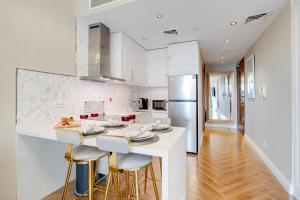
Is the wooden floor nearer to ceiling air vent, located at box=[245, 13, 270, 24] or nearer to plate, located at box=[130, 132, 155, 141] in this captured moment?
plate, located at box=[130, 132, 155, 141]

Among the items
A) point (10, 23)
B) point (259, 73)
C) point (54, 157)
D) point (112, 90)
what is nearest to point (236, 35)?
point (259, 73)

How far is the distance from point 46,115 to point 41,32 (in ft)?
3.51

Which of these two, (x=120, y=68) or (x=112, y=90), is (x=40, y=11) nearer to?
(x=120, y=68)

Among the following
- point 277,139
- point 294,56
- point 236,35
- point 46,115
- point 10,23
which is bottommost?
point 277,139

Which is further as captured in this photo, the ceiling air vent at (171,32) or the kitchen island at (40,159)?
the ceiling air vent at (171,32)

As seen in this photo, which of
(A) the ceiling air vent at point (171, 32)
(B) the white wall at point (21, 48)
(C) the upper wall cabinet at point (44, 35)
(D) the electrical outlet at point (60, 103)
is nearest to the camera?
(B) the white wall at point (21, 48)

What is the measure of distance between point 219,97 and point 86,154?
7.00 meters

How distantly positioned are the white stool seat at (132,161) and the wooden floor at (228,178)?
823mm

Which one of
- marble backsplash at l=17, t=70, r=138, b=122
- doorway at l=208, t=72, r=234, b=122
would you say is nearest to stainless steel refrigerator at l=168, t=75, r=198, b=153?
marble backsplash at l=17, t=70, r=138, b=122

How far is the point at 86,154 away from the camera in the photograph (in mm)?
1497

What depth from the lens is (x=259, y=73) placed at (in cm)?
318

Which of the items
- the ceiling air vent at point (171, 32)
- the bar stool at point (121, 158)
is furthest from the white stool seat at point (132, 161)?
the ceiling air vent at point (171, 32)

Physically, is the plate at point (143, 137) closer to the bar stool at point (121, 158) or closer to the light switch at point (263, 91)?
the bar stool at point (121, 158)

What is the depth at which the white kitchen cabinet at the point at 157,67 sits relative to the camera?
3.97 metres
